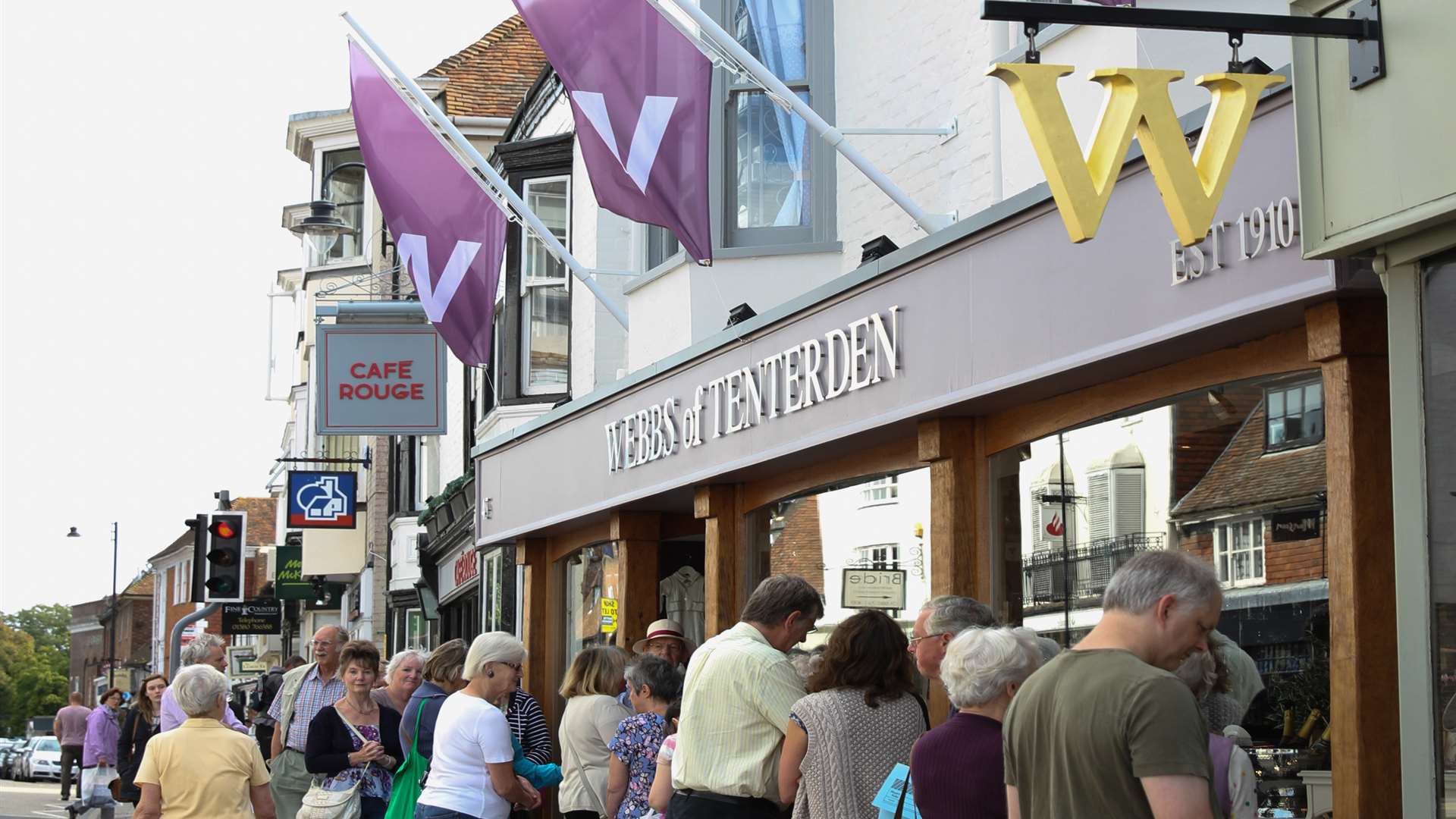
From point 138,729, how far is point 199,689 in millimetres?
5540

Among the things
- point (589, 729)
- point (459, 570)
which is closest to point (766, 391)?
point (589, 729)

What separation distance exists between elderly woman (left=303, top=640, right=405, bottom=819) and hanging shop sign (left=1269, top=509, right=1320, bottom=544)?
492 centimetres

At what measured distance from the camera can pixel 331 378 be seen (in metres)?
20.5

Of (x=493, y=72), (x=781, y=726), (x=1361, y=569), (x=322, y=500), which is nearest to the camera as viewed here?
(x=1361, y=569)

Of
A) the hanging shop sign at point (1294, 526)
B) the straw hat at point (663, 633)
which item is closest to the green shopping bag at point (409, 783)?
the straw hat at point (663, 633)

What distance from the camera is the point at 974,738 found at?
5.41m

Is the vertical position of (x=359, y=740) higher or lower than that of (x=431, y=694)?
lower

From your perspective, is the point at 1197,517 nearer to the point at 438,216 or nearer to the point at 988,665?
the point at 988,665

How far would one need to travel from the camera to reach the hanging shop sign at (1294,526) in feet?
19.8

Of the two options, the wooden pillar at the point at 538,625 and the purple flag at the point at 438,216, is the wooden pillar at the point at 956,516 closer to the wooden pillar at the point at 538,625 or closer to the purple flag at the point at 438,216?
the purple flag at the point at 438,216

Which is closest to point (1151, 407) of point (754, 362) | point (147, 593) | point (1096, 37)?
point (1096, 37)

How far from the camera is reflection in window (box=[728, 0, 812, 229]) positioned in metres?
12.2

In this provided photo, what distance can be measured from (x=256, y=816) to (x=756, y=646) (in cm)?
271

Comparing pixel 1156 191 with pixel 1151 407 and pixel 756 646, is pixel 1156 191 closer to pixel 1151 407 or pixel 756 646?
pixel 1151 407
